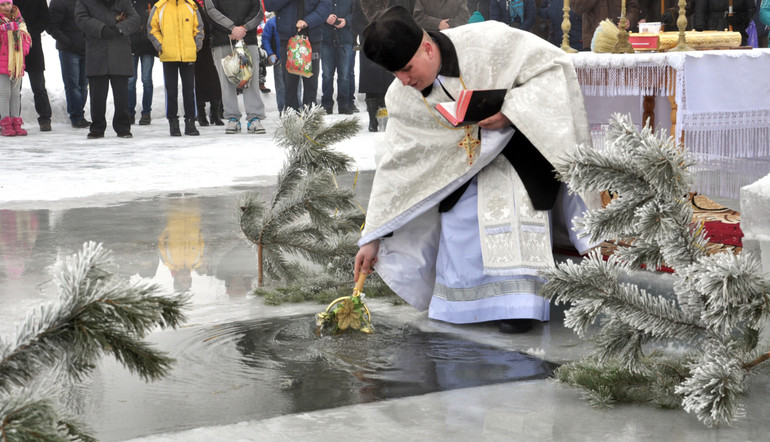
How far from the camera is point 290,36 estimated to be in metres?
13.5

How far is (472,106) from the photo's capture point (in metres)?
3.97

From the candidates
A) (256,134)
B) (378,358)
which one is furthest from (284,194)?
(256,134)

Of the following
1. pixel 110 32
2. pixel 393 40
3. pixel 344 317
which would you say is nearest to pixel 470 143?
pixel 393 40

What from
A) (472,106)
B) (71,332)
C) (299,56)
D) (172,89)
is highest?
(299,56)

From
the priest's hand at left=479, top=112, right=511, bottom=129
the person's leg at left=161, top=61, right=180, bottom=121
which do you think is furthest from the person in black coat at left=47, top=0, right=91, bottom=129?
the priest's hand at left=479, top=112, right=511, bottom=129

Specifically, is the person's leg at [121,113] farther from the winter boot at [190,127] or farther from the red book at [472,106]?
the red book at [472,106]

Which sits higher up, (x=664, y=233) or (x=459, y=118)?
(x=459, y=118)

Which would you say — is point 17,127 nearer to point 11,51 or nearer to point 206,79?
point 11,51

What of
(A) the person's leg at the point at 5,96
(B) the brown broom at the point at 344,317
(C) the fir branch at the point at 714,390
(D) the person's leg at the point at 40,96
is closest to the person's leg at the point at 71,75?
(D) the person's leg at the point at 40,96

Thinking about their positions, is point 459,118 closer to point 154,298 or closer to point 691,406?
point 691,406

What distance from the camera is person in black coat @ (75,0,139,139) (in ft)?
37.3

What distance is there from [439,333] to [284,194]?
1.27m

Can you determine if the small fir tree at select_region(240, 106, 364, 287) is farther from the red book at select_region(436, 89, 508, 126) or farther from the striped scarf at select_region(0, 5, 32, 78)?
the striped scarf at select_region(0, 5, 32, 78)

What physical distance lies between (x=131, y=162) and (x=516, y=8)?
5894 millimetres
